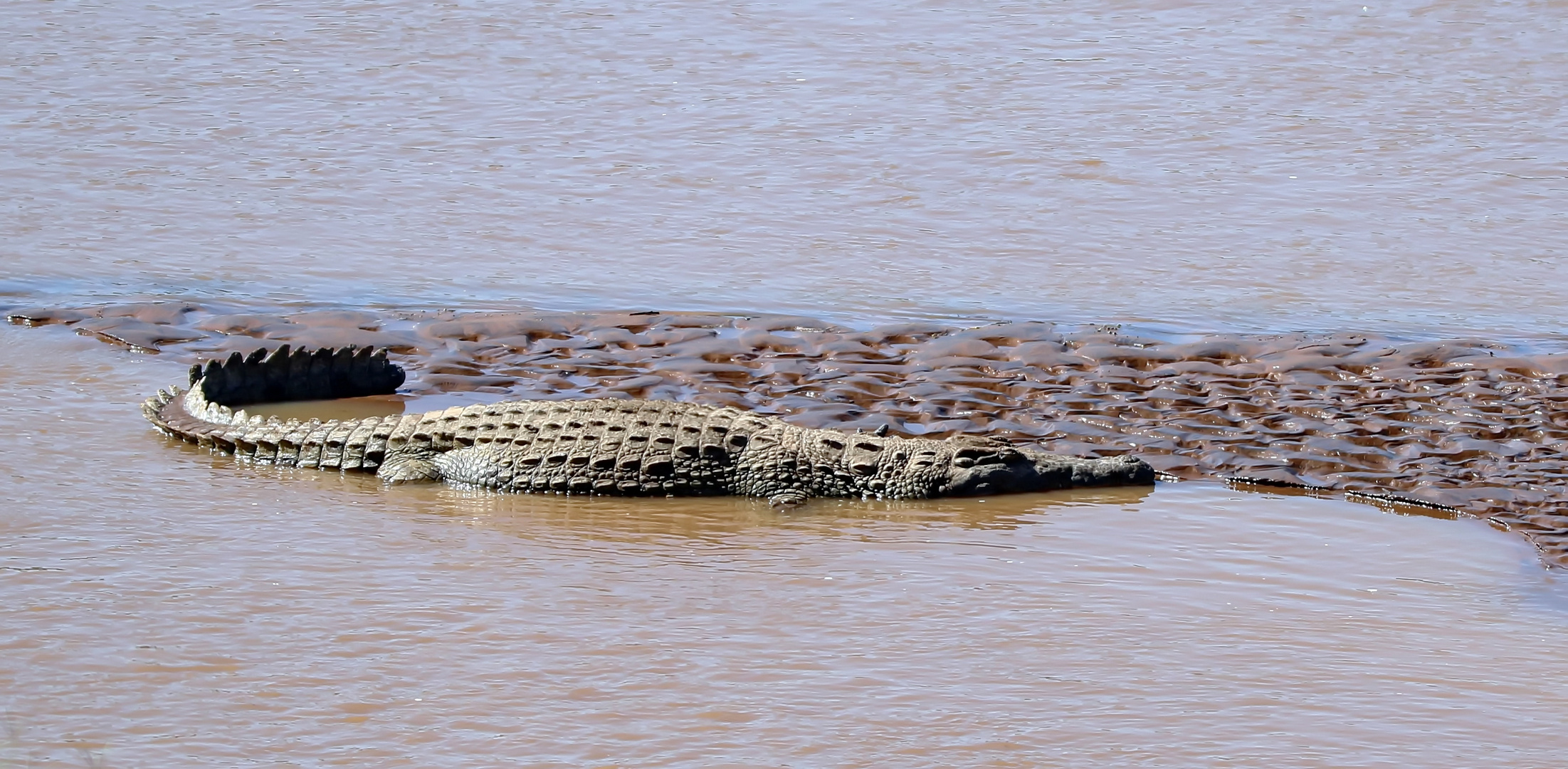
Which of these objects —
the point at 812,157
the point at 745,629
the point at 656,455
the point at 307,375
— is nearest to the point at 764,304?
the point at 307,375

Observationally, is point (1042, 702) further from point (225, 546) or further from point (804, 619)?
point (225, 546)

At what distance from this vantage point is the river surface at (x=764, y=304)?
14.1 ft

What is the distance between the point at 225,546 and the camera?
5.56m

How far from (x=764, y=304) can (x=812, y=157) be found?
12.3 feet

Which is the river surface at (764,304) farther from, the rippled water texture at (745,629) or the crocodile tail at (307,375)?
the crocodile tail at (307,375)

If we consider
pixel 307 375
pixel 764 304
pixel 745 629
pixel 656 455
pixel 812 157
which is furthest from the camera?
pixel 812 157

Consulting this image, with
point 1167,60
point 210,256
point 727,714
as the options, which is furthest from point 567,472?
point 1167,60

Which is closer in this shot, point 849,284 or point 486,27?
point 849,284

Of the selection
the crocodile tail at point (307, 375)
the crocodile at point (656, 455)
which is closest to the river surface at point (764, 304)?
the crocodile at point (656, 455)

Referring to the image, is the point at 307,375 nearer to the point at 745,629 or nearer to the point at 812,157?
the point at 745,629

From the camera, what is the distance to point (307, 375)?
7.85 metres

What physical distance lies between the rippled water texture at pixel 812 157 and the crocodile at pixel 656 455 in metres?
2.71

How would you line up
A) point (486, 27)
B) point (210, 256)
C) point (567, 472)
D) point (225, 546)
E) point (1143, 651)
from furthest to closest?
point (486, 27)
point (210, 256)
point (567, 472)
point (225, 546)
point (1143, 651)

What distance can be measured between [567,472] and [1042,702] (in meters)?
2.51
